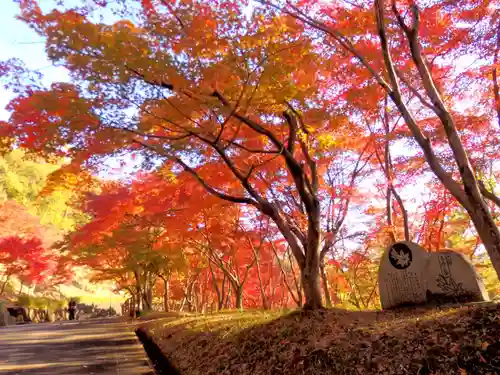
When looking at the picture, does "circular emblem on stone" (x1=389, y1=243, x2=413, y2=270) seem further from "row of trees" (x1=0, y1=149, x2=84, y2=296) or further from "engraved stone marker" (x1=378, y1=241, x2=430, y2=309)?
"row of trees" (x1=0, y1=149, x2=84, y2=296)

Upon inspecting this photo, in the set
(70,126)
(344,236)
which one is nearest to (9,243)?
(344,236)

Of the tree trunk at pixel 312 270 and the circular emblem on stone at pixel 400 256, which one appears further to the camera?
the circular emblem on stone at pixel 400 256

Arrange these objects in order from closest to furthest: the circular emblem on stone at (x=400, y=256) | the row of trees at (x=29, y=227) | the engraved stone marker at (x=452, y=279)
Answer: the engraved stone marker at (x=452, y=279) → the circular emblem on stone at (x=400, y=256) → the row of trees at (x=29, y=227)

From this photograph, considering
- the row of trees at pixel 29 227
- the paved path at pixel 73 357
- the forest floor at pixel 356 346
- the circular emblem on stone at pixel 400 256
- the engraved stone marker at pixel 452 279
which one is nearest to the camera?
the forest floor at pixel 356 346

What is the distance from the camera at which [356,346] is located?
4.67 m

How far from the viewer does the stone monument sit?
739 cm

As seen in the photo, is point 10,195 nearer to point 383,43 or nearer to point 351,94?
point 351,94

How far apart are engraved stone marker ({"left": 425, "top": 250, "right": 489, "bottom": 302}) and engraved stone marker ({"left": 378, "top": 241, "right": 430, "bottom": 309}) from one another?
6.0 inches

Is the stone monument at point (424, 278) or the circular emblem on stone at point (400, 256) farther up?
the circular emblem on stone at point (400, 256)

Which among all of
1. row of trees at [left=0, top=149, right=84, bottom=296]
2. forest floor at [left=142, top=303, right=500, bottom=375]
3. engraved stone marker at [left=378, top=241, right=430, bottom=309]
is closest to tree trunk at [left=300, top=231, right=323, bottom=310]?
forest floor at [left=142, top=303, right=500, bottom=375]

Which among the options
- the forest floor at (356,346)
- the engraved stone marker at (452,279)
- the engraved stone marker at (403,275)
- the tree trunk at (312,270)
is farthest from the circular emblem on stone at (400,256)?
the tree trunk at (312,270)

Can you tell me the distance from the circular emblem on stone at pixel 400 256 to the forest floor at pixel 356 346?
3.11ft

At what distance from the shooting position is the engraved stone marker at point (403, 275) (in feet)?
25.5

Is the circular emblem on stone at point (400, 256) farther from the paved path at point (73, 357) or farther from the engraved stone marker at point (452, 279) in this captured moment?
the paved path at point (73, 357)
